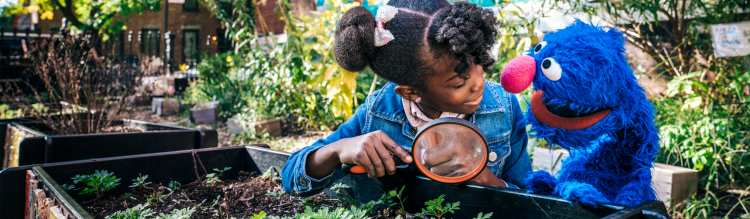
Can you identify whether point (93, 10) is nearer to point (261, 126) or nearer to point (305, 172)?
point (261, 126)

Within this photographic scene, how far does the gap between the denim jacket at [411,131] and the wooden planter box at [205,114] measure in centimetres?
568

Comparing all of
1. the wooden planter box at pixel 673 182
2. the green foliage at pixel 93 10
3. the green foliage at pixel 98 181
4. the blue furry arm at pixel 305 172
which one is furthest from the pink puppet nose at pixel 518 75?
the green foliage at pixel 93 10

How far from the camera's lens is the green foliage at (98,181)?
5.07 ft

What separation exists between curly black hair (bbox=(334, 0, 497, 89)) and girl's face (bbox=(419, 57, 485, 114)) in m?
0.02

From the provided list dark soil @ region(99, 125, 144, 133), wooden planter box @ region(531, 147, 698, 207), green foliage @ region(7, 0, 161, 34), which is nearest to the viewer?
wooden planter box @ region(531, 147, 698, 207)

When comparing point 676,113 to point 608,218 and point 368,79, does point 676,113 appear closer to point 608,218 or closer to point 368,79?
point 368,79

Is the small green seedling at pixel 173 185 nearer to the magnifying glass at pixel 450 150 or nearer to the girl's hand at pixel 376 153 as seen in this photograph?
the girl's hand at pixel 376 153

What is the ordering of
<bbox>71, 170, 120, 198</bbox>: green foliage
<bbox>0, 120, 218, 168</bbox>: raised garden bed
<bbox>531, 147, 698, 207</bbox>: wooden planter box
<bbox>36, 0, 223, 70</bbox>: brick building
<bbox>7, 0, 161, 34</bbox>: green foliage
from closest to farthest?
<bbox>71, 170, 120, 198</bbox>: green foliage
<bbox>0, 120, 218, 168</bbox>: raised garden bed
<bbox>531, 147, 698, 207</bbox>: wooden planter box
<bbox>7, 0, 161, 34</bbox>: green foliage
<bbox>36, 0, 223, 70</bbox>: brick building

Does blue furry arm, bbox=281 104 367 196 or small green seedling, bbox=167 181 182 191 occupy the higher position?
blue furry arm, bbox=281 104 367 196

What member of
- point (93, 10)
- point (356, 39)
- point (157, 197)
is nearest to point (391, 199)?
point (356, 39)

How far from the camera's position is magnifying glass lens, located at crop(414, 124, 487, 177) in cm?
107

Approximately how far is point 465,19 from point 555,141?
403 mm

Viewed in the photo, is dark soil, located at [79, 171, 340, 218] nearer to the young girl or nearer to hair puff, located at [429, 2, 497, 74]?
the young girl

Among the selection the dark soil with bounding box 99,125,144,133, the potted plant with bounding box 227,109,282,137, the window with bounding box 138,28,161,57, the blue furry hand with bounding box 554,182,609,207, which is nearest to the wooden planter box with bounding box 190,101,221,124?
the potted plant with bounding box 227,109,282,137
